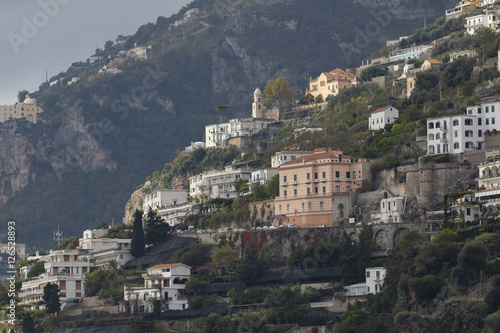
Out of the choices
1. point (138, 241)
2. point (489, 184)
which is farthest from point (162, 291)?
point (489, 184)

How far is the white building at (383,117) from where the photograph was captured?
11169cm

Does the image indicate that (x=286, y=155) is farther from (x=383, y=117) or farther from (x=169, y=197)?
(x=169, y=197)

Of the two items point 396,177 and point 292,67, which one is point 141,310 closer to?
point 396,177

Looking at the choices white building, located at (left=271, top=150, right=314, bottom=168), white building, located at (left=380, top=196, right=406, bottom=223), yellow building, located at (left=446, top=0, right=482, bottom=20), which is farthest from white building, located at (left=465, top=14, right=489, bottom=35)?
white building, located at (left=380, top=196, right=406, bottom=223)

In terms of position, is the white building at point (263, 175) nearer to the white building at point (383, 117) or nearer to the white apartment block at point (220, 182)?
the white apartment block at point (220, 182)

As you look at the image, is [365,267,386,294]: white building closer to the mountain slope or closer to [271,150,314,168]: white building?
[271,150,314,168]: white building

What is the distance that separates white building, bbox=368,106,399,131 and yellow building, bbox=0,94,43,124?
94059 mm

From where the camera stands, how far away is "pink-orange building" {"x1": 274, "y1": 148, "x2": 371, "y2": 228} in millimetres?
100312

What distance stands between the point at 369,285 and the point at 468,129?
17.1m

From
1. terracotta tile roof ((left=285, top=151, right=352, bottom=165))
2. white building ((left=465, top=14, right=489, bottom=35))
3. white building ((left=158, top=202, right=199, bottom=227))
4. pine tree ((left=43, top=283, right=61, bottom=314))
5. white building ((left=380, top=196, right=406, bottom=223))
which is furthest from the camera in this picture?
white building ((left=465, top=14, right=489, bottom=35))

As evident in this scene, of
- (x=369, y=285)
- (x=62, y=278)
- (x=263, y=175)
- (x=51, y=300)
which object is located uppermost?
(x=263, y=175)

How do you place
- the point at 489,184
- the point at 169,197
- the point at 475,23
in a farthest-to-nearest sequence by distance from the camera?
the point at 475,23
the point at 169,197
the point at 489,184

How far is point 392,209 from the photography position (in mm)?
95188

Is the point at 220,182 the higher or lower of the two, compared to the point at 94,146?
lower
